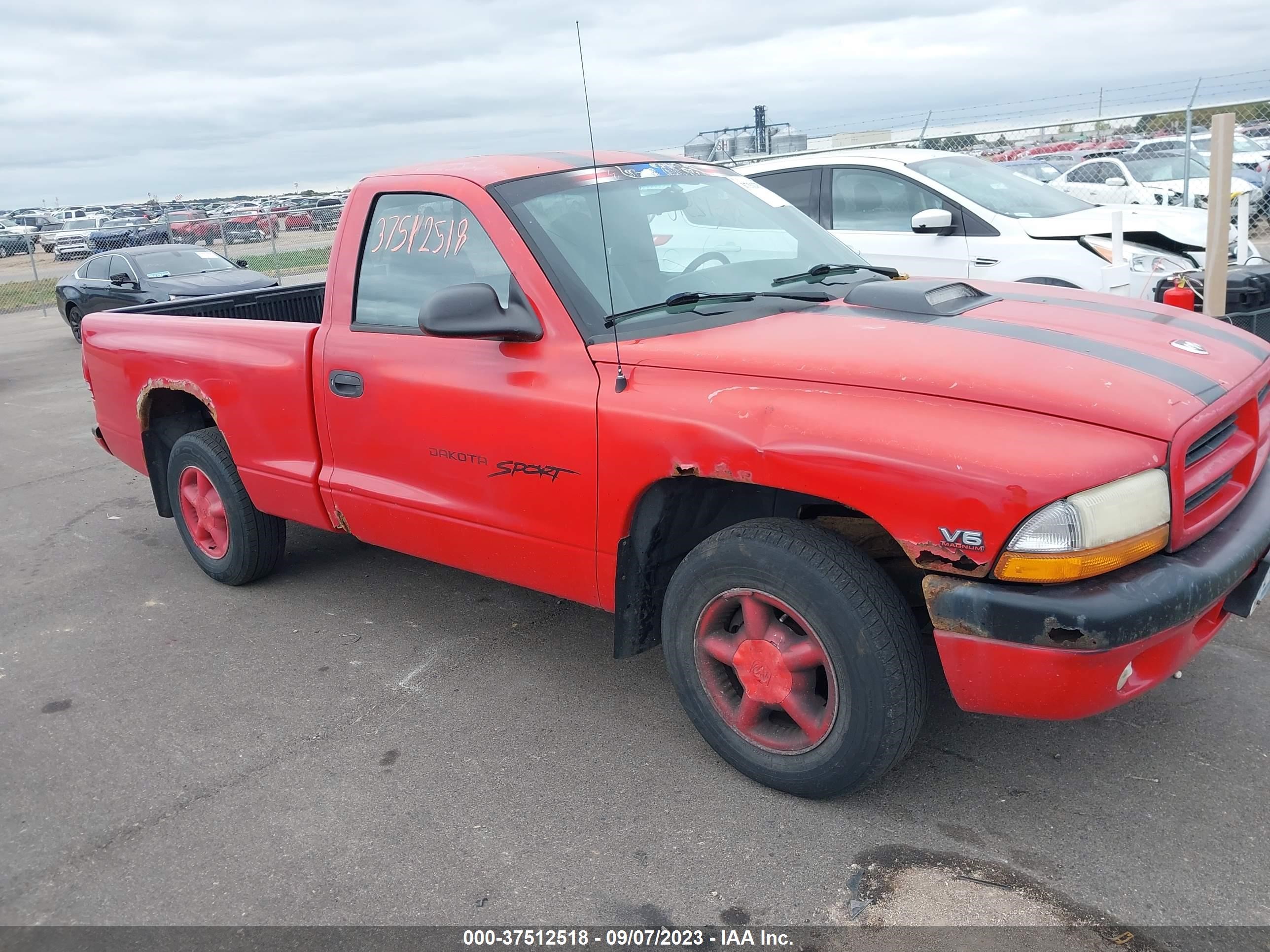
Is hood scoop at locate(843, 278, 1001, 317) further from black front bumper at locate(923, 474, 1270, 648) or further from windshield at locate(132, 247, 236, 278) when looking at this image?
windshield at locate(132, 247, 236, 278)

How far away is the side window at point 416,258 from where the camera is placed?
3635 millimetres

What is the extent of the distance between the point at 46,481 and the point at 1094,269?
7275 millimetres

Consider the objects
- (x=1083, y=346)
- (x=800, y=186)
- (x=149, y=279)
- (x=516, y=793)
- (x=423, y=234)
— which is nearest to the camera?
(x=1083, y=346)

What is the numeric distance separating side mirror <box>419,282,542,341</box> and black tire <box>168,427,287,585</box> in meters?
1.88

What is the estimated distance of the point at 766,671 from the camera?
296 centimetres

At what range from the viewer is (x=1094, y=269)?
6898 mm

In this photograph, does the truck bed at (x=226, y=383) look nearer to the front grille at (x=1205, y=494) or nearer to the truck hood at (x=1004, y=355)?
the truck hood at (x=1004, y=355)

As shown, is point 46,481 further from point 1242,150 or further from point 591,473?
point 1242,150

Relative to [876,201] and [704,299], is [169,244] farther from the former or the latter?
[704,299]

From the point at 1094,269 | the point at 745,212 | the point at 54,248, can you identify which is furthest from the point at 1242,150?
the point at 54,248

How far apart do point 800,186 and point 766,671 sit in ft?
19.5

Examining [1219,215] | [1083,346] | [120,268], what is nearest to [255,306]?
[1083,346]

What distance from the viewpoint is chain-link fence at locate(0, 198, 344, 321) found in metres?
14.0

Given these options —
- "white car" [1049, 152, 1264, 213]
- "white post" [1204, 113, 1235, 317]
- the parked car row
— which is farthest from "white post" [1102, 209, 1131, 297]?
the parked car row
